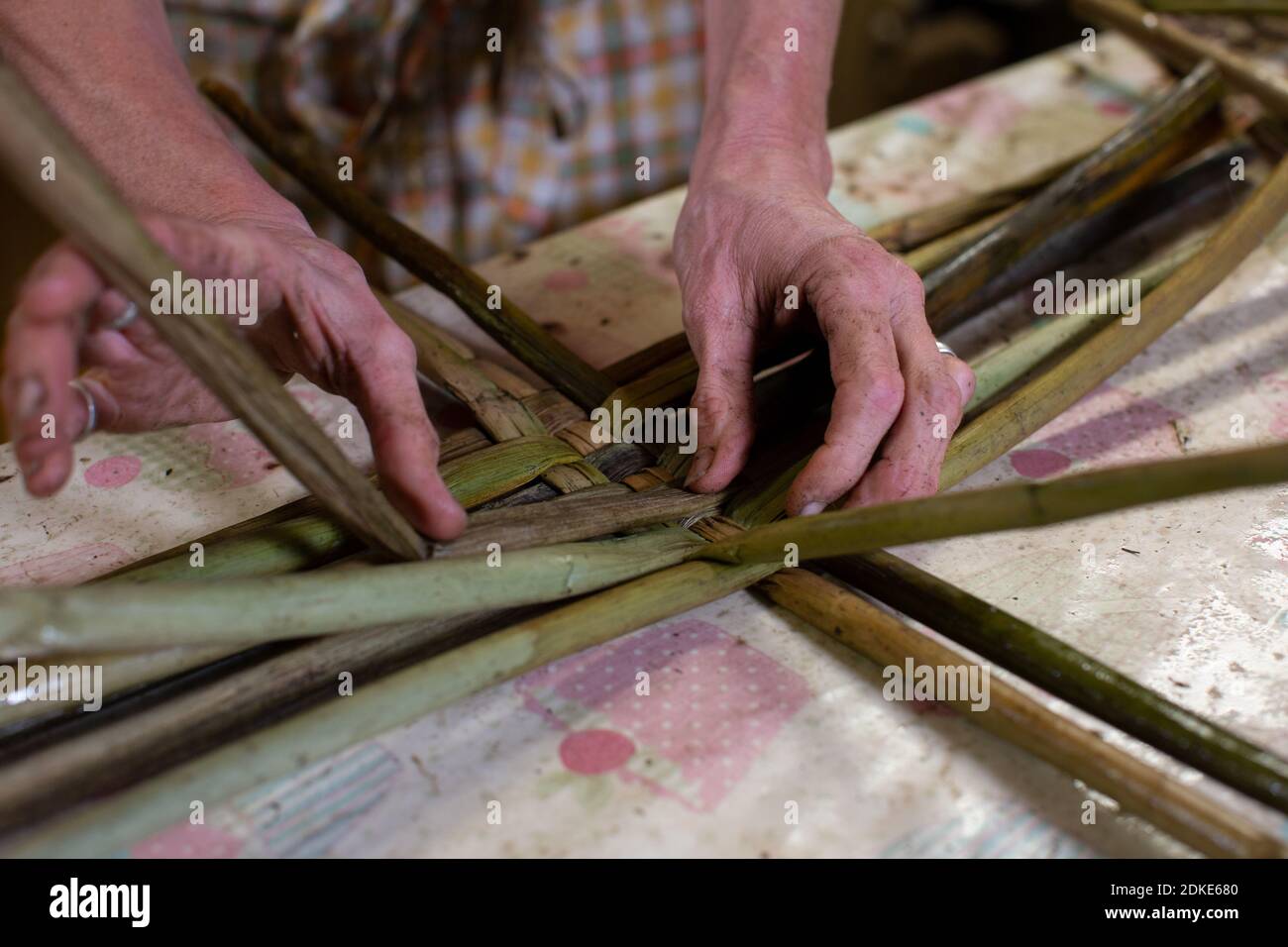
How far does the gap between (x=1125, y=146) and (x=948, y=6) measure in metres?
1.89

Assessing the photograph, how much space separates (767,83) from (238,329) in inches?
23.9

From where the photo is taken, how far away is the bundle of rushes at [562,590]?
0.65 meters

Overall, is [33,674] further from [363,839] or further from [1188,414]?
[1188,414]

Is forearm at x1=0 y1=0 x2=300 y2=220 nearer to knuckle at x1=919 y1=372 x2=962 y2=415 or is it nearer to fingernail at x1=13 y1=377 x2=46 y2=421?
fingernail at x1=13 y1=377 x2=46 y2=421

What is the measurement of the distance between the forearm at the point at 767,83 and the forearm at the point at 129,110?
443mm

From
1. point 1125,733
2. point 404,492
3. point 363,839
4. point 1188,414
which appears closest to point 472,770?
point 363,839

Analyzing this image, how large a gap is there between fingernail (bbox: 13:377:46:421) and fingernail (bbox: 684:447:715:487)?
0.49 metres

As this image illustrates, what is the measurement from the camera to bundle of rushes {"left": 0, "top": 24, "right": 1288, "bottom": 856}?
25.6 inches

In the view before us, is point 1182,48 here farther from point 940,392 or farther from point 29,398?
point 29,398

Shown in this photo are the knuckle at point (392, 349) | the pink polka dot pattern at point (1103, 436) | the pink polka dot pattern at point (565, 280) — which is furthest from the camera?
the pink polka dot pattern at point (565, 280)

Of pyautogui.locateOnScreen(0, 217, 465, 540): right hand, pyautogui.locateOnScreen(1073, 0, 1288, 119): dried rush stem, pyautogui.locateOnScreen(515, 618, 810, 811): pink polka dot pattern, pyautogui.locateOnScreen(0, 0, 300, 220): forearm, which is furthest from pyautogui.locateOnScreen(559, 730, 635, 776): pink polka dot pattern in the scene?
pyautogui.locateOnScreen(1073, 0, 1288, 119): dried rush stem

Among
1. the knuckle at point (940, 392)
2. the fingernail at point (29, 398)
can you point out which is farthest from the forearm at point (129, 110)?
the knuckle at point (940, 392)

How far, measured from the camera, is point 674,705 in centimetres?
80

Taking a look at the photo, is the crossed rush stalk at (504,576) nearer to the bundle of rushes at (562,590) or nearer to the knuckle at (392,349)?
the bundle of rushes at (562,590)
